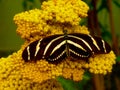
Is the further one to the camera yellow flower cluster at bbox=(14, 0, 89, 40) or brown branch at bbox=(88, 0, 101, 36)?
brown branch at bbox=(88, 0, 101, 36)

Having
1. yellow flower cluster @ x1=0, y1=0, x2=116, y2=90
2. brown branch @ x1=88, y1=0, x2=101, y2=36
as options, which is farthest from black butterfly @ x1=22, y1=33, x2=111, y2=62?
brown branch @ x1=88, y1=0, x2=101, y2=36

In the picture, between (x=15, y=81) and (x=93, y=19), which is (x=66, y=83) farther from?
(x=93, y=19)

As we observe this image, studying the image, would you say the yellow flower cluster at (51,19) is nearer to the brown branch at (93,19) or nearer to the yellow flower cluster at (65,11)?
the yellow flower cluster at (65,11)

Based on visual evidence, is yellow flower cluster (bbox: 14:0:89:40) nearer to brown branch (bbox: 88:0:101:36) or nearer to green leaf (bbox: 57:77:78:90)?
green leaf (bbox: 57:77:78:90)

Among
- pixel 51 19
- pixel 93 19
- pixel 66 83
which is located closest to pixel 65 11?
pixel 51 19

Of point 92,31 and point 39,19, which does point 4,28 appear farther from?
point 39,19

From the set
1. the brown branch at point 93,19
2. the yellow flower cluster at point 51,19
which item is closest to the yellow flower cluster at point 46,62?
the yellow flower cluster at point 51,19
